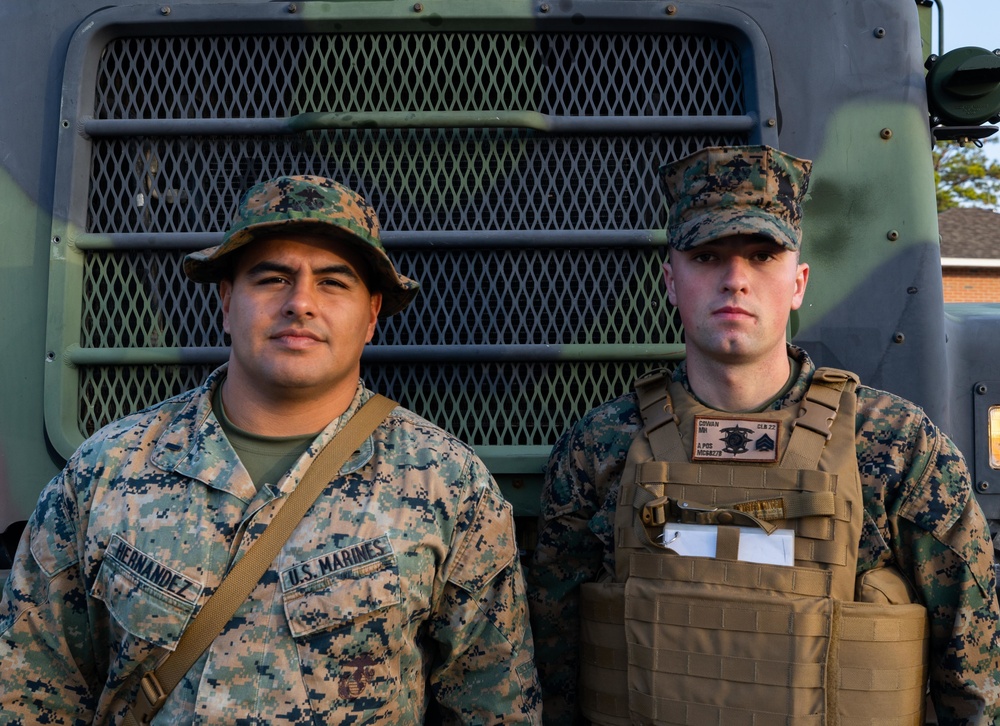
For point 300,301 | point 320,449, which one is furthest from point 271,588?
point 300,301

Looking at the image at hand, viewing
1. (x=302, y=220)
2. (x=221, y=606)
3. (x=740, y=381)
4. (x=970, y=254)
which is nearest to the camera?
(x=221, y=606)

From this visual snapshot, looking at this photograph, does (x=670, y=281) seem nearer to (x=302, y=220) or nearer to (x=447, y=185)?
(x=447, y=185)

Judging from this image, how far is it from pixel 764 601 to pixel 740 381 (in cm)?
42

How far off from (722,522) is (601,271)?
691 mm

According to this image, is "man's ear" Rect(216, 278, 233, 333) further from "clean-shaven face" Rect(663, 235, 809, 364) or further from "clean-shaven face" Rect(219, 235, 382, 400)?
"clean-shaven face" Rect(663, 235, 809, 364)

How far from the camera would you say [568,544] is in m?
2.21

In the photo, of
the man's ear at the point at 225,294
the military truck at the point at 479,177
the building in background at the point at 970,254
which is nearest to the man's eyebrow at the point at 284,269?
the man's ear at the point at 225,294

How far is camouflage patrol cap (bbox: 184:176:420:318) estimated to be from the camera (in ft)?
6.57

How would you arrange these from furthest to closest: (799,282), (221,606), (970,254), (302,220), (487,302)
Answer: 1. (970,254)
2. (487,302)
3. (799,282)
4. (302,220)
5. (221,606)

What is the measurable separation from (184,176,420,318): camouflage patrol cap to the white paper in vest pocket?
0.72 metres

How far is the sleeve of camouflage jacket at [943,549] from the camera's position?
1.93 m

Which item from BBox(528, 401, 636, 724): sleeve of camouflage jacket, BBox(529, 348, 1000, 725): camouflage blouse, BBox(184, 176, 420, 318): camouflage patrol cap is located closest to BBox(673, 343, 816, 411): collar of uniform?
BBox(529, 348, 1000, 725): camouflage blouse

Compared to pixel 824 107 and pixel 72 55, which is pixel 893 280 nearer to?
pixel 824 107

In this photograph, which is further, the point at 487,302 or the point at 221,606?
the point at 487,302
